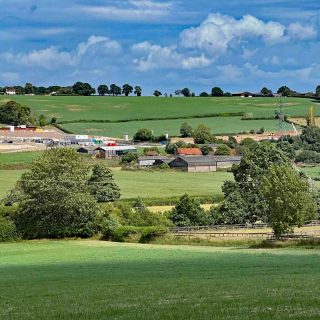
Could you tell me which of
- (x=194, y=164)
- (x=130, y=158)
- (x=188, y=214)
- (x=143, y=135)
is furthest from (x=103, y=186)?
(x=143, y=135)

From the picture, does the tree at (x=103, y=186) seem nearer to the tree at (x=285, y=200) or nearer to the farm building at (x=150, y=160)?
the tree at (x=285, y=200)

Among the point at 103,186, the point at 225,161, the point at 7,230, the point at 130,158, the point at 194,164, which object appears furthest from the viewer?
the point at 225,161

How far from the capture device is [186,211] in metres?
79.6

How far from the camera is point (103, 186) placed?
96.0m

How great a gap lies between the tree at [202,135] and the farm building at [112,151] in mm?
20768

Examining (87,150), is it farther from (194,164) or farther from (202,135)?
(202,135)

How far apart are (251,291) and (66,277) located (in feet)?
42.5

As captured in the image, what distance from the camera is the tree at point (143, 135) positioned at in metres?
173

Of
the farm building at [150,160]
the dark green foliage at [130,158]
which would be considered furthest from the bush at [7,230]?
the dark green foliage at [130,158]

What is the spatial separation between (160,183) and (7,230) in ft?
148

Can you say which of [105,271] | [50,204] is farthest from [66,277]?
[50,204]

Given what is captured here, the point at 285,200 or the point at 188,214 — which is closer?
the point at 285,200

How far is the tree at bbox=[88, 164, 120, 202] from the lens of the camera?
313 ft

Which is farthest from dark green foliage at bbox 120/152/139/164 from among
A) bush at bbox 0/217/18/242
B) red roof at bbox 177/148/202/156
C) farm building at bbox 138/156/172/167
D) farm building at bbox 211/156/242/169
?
bush at bbox 0/217/18/242
